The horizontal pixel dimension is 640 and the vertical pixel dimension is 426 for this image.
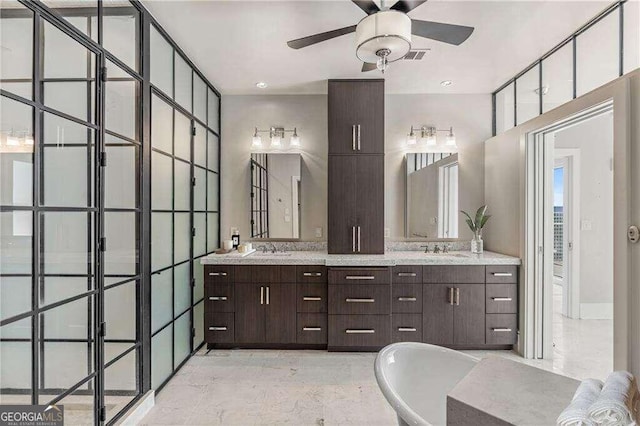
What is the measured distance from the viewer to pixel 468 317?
10.5 ft

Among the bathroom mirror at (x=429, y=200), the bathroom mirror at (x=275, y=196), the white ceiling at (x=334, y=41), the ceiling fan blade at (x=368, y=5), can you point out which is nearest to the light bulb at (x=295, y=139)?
the bathroom mirror at (x=275, y=196)

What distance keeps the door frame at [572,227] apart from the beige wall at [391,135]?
1.34 meters

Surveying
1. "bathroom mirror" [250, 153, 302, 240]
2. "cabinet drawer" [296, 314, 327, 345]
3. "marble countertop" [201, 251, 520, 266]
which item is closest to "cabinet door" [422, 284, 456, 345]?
"marble countertop" [201, 251, 520, 266]

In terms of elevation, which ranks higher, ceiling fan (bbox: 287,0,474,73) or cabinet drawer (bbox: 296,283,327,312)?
ceiling fan (bbox: 287,0,474,73)

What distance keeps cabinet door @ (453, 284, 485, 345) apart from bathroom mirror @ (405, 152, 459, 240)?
2.82ft

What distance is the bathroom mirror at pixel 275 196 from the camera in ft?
12.9

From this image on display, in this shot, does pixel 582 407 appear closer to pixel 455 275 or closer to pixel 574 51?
pixel 455 275

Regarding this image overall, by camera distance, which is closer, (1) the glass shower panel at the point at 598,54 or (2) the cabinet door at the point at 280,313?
(1) the glass shower panel at the point at 598,54

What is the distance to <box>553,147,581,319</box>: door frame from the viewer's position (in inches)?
165

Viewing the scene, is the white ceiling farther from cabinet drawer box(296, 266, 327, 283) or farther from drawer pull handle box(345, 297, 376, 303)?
drawer pull handle box(345, 297, 376, 303)

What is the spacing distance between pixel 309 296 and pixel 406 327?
1.03 metres

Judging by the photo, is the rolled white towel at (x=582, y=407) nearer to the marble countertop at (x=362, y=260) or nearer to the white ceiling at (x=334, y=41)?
the marble countertop at (x=362, y=260)

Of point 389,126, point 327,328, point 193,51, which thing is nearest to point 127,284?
point 327,328

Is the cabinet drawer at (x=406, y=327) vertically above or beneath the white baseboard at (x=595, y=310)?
above
